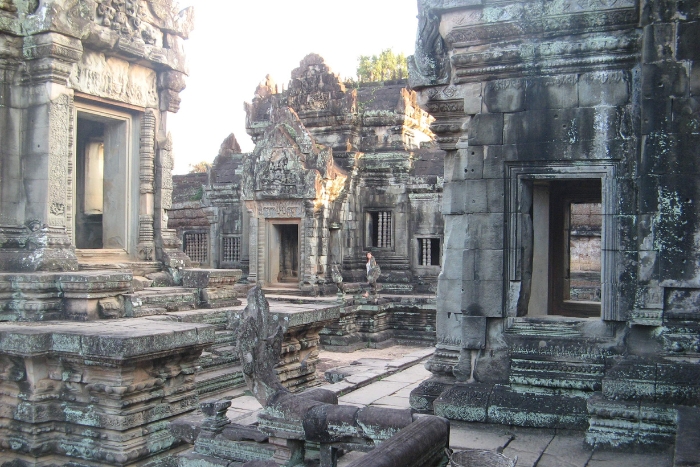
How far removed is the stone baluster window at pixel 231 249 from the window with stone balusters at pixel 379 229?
12.8 feet

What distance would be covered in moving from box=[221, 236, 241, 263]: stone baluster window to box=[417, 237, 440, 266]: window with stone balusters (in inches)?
210

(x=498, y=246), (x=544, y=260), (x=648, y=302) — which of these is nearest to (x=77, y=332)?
(x=498, y=246)

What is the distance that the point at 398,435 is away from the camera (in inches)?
158

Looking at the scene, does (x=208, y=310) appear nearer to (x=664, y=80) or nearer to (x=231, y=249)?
(x=664, y=80)

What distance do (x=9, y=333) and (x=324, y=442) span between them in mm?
4152

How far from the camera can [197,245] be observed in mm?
20500

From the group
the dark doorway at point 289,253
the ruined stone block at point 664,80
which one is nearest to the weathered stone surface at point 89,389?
the ruined stone block at point 664,80

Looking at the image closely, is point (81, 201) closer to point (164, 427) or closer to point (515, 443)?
point (164, 427)

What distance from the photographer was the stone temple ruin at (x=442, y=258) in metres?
5.35

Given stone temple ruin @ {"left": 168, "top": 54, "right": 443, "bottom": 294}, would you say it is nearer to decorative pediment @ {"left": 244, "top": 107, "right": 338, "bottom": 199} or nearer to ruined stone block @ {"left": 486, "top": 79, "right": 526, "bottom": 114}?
decorative pediment @ {"left": 244, "top": 107, "right": 338, "bottom": 199}

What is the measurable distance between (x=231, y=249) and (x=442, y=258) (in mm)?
12328

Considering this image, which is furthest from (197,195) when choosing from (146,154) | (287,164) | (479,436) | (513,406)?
(479,436)

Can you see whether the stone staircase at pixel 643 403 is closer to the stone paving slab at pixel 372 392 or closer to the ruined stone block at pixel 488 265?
the ruined stone block at pixel 488 265

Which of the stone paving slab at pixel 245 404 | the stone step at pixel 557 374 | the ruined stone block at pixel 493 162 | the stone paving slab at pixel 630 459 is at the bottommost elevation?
the stone paving slab at pixel 245 404
